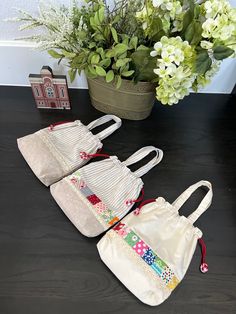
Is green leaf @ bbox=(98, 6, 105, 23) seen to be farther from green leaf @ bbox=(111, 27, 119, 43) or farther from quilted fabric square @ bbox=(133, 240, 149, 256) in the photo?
quilted fabric square @ bbox=(133, 240, 149, 256)

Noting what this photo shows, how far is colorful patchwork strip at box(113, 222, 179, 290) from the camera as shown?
1.53 ft

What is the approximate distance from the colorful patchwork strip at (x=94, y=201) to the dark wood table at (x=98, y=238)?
7 cm

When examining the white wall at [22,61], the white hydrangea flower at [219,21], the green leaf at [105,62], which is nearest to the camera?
the white hydrangea flower at [219,21]

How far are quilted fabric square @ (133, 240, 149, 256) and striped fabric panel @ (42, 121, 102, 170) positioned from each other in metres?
0.25

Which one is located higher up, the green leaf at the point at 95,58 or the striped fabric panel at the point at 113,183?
the green leaf at the point at 95,58

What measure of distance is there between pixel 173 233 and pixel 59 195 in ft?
0.88

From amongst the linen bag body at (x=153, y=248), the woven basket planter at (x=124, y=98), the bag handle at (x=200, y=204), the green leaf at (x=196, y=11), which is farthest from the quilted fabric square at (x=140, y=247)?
the green leaf at (x=196, y=11)

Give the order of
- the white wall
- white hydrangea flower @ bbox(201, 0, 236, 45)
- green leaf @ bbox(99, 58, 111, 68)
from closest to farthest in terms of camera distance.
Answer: white hydrangea flower @ bbox(201, 0, 236, 45), green leaf @ bbox(99, 58, 111, 68), the white wall

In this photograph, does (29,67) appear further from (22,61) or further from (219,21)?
(219,21)

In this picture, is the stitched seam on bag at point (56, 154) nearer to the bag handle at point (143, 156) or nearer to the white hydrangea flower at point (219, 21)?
the bag handle at point (143, 156)

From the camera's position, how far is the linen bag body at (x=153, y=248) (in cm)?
46

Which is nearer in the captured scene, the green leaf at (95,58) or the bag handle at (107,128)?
the green leaf at (95,58)

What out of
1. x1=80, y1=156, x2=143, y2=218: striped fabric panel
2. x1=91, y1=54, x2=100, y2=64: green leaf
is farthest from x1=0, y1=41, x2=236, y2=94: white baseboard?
x1=80, y1=156, x2=143, y2=218: striped fabric panel

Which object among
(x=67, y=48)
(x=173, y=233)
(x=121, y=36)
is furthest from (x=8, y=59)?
(x=173, y=233)
